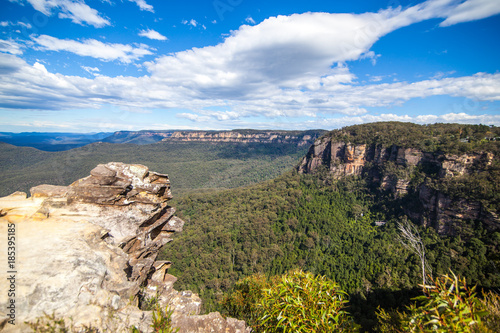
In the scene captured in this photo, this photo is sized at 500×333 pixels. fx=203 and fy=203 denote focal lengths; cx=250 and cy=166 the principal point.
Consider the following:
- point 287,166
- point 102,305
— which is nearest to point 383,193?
point 102,305

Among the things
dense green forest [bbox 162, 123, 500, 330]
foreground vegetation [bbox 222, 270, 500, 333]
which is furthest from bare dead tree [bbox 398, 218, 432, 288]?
dense green forest [bbox 162, 123, 500, 330]

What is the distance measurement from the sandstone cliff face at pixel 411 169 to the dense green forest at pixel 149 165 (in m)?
69.4

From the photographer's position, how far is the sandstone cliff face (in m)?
40.1

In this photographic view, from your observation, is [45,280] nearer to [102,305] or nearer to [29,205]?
[102,305]

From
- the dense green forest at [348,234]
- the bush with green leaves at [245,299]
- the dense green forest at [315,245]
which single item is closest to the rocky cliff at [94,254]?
the bush with green leaves at [245,299]

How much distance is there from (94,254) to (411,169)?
220 ft

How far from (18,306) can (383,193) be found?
69363 mm

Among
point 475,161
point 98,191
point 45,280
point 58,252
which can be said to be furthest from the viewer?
point 475,161

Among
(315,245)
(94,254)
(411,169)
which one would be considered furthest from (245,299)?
(411,169)

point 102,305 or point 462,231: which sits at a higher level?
point 102,305

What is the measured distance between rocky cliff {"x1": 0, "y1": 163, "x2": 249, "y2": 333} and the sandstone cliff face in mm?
51834

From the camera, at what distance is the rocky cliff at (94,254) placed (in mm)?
5066

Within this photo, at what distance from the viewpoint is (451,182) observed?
42.6 metres

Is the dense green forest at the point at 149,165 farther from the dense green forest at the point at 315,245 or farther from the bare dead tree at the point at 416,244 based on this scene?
→ the bare dead tree at the point at 416,244
